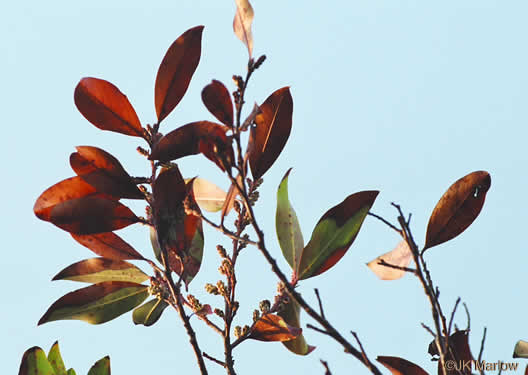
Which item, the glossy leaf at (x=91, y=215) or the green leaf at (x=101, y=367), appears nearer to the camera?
the glossy leaf at (x=91, y=215)

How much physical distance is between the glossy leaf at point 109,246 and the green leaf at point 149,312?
0.14m

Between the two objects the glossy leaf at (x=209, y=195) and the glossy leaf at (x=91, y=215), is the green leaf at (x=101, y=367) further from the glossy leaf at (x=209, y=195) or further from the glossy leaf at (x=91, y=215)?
the glossy leaf at (x=209, y=195)

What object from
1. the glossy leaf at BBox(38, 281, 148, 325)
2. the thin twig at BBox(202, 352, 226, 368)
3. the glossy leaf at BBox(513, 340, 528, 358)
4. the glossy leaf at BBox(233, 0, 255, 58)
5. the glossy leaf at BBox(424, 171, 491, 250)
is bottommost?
the glossy leaf at BBox(513, 340, 528, 358)

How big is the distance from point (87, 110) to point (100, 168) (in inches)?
5.8

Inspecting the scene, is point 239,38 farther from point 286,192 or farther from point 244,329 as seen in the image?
point 244,329

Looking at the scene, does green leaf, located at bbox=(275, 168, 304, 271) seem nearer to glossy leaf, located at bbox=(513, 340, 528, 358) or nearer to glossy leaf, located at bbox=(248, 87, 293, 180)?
glossy leaf, located at bbox=(248, 87, 293, 180)

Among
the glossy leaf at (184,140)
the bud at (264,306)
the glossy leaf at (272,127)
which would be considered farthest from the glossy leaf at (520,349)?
the glossy leaf at (184,140)

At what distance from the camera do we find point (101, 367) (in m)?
1.48

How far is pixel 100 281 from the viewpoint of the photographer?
4.99ft

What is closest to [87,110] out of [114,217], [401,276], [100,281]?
[114,217]

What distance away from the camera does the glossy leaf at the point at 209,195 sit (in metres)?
1.48

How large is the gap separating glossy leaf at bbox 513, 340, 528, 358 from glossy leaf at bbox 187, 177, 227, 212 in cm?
73

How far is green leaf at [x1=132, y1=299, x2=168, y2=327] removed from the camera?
1.54 meters

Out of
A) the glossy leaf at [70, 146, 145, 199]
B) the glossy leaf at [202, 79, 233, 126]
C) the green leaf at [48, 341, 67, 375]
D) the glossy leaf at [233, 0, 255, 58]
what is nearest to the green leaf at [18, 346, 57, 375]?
the green leaf at [48, 341, 67, 375]
